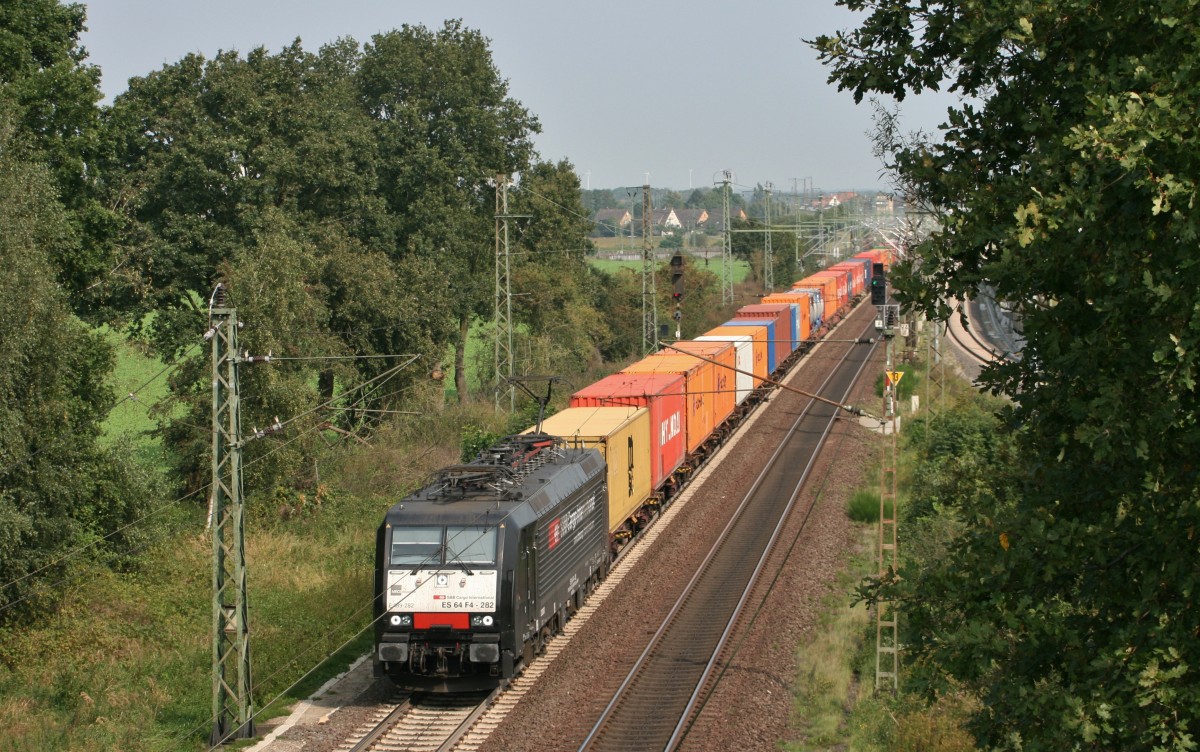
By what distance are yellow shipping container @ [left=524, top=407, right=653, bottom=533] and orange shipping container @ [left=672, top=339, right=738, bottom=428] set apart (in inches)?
317

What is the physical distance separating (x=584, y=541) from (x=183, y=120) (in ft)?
74.4

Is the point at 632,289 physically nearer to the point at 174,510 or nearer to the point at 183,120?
the point at 183,120

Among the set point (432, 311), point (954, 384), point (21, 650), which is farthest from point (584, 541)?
point (954, 384)

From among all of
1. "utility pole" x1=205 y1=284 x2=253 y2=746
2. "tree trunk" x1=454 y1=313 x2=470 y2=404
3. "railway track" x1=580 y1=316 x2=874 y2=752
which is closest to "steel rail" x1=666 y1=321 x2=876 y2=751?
"railway track" x1=580 y1=316 x2=874 y2=752

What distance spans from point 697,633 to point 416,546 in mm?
6460

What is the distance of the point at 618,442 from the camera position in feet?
78.0

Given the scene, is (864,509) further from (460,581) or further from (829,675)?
(460,581)

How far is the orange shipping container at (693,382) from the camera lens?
3131 cm

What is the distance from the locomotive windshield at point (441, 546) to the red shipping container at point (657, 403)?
9998 mm

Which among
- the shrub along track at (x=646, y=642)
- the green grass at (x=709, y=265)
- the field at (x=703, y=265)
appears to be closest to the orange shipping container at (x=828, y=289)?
the field at (x=703, y=265)

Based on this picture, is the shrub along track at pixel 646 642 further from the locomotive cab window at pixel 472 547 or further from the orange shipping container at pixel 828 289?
the orange shipping container at pixel 828 289

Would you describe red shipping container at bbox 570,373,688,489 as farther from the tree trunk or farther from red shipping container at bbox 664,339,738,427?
the tree trunk

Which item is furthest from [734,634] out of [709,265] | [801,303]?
[709,265]

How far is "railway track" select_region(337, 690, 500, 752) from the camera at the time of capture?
16.2 metres
